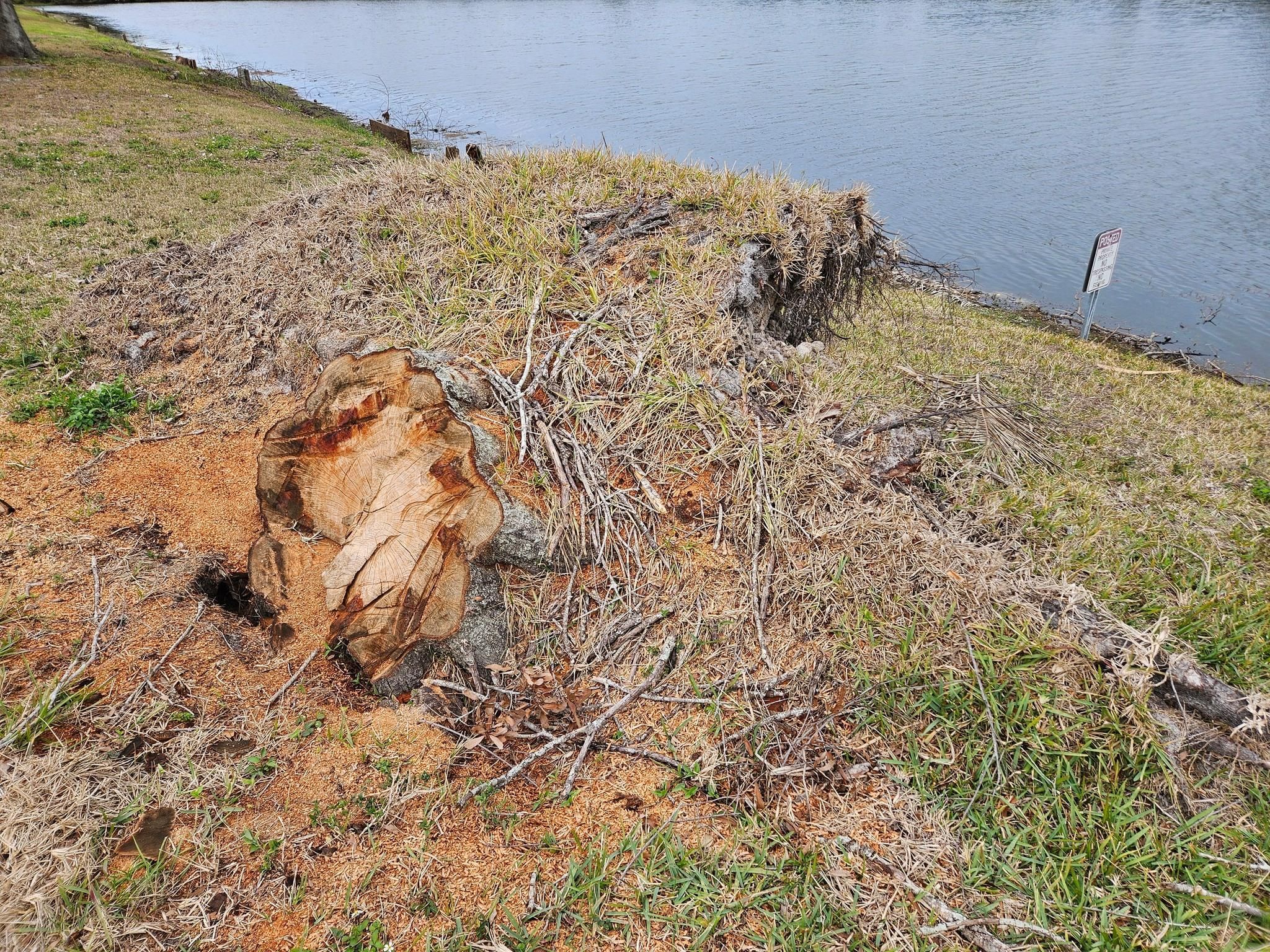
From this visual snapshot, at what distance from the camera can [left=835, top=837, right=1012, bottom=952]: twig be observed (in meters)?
2.08

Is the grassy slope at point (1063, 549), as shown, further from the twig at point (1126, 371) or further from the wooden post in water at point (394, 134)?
the wooden post in water at point (394, 134)

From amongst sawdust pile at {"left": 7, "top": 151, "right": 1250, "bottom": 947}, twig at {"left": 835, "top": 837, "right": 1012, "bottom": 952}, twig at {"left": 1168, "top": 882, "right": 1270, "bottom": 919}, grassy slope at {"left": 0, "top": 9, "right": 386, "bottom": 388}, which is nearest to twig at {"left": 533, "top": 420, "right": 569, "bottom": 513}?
sawdust pile at {"left": 7, "top": 151, "right": 1250, "bottom": 947}

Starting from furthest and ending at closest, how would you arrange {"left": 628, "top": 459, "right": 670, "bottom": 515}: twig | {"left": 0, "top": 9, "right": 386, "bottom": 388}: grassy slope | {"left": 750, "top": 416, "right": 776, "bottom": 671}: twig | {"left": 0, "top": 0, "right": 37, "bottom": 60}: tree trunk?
{"left": 0, "top": 0, "right": 37, "bottom": 60}: tree trunk < {"left": 0, "top": 9, "right": 386, "bottom": 388}: grassy slope < {"left": 628, "top": 459, "right": 670, "bottom": 515}: twig < {"left": 750, "top": 416, "right": 776, "bottom": 671}: twig

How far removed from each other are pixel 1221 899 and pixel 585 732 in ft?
6.95

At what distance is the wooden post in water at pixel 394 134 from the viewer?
1464 cm

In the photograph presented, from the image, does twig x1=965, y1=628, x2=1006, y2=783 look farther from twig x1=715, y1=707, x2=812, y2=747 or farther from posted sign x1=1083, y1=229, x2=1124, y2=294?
posted sign x1=1083, y1=229, x2=1124, y2=294

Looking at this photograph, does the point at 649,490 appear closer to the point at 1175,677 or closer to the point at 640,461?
the point at 640,461

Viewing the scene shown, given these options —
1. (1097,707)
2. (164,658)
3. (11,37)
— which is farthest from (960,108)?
(11,37)

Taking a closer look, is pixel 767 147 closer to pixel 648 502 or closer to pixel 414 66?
pixel 648 502

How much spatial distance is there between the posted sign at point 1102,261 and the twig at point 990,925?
820cm

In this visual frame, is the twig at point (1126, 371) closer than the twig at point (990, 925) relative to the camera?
No

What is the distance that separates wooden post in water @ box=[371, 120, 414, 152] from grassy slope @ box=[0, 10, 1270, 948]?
5.63 metres

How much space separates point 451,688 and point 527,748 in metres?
0.41

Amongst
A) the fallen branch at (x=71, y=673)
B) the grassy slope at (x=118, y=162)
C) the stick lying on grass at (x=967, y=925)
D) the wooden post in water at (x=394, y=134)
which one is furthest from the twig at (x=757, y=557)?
the wooden post in water at (x=394, y=134)
